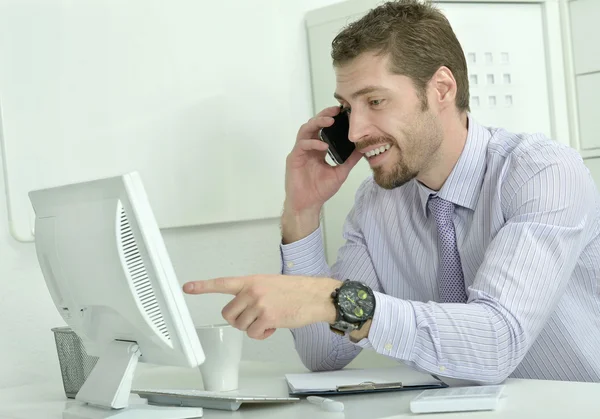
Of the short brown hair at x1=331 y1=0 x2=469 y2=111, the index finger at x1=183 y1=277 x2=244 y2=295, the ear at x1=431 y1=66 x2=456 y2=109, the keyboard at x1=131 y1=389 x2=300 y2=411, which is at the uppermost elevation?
the short brown hair at x1=331 y1=0 x2=469 y2=111

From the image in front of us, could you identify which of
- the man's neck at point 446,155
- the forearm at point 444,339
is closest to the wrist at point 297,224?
the man's neck at point 446,155

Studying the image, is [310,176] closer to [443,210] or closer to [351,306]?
[443,210]

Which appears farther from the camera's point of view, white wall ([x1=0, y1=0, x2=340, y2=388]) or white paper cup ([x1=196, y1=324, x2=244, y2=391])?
white wall ([x1=0, y1=0, x2=340, y2=388])

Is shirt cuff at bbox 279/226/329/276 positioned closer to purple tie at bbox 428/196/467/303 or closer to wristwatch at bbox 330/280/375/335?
purple tie at bbox 428/196/467/303

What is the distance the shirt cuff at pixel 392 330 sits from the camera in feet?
4.63

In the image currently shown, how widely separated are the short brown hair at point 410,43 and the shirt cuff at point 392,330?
0.54 m

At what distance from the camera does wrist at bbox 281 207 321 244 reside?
1935 mm

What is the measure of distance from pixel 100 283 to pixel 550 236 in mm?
756

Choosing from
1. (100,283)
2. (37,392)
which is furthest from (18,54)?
(100,283)

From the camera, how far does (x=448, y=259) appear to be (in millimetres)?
1761

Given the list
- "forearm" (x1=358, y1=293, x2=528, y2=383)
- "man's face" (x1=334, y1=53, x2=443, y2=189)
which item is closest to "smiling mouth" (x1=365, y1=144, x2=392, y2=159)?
"man's face" (x1=334, y1=53, x2=443, y2=189)

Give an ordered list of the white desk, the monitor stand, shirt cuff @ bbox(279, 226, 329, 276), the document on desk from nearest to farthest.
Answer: the white desk < the monitor stand < the document on desk < shirt cuff @ bbox(279, 226, 329, 276)

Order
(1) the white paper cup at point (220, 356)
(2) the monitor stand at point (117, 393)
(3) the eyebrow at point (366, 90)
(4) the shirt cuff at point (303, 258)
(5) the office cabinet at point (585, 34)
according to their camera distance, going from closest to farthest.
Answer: (2) the monitor stand at point (117, 393)
(1) the white paper cup at point (220, 356)
(3) the eyebrow at point (366, 90)
(4) the shirt cuff at point (303, 258)
(5) the office cabinet at point (585, 34)

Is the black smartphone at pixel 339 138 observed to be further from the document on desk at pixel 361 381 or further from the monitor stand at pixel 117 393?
the monitor stand at pixel 117 393
